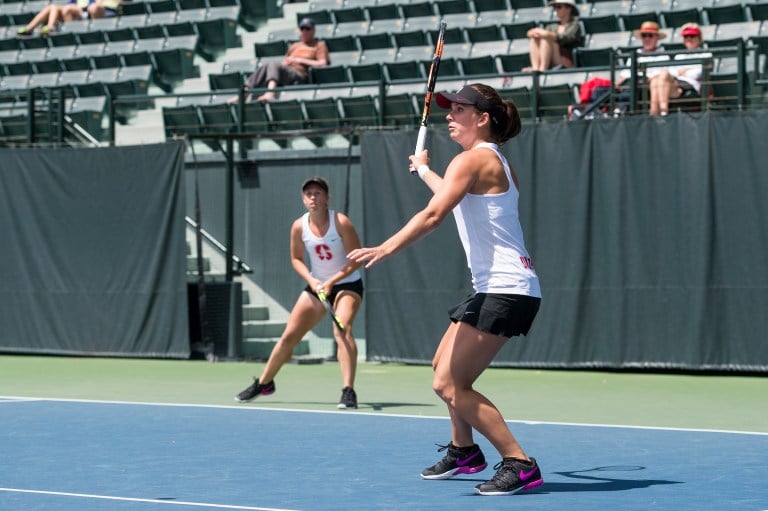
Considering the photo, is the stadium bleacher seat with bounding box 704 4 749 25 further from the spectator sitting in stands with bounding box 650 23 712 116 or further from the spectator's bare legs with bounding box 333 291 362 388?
the spectator's bare legs with bounding box 333 291 362 388

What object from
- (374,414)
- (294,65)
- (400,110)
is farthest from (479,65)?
(374,414)

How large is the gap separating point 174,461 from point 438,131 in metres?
7.67

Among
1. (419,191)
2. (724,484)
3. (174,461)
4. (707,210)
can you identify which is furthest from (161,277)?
(724,484)

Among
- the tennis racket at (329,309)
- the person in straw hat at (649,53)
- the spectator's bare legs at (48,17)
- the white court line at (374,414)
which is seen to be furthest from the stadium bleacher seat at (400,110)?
the spectator's bare legs at (48,17)

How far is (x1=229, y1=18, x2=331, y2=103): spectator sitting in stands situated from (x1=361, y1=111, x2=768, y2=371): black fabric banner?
319 cm

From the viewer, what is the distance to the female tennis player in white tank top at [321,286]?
35.6 ft

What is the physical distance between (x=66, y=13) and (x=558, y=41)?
1111 centimetres

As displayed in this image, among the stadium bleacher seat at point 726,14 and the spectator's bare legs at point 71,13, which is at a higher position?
the spectator's bare legs at point 71,13

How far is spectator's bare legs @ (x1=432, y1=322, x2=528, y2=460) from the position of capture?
650cm

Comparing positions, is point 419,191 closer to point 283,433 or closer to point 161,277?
point 161,277

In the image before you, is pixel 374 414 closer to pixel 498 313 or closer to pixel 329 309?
pixel 329 309

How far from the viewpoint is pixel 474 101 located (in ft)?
21.8

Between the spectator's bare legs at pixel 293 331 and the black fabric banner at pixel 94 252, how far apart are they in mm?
5139

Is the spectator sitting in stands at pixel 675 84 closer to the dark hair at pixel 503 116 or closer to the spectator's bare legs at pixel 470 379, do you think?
the dark hair at pixel 503 116
